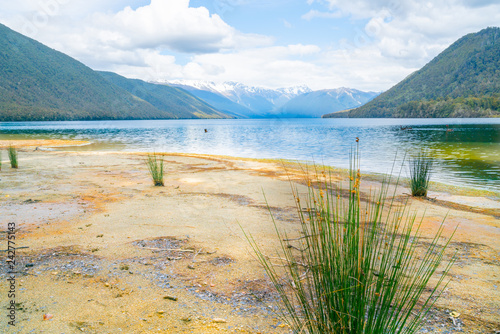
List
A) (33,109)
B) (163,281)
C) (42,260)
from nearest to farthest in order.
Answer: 1. (163,281)
2. (42,260)
3. (33,109)

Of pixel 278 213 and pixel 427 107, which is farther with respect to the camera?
pixel 427 107

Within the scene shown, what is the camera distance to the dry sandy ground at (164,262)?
367cm

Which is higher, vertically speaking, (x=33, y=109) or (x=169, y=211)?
(x=33, y=109)

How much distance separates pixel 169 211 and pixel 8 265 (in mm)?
3965

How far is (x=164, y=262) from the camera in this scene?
522 centimetres

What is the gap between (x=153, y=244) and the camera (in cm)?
597

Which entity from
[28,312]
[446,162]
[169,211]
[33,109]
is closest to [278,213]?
[169,211]

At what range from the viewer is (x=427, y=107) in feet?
575

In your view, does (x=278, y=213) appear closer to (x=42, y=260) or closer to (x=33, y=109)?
(x=42, y=260)

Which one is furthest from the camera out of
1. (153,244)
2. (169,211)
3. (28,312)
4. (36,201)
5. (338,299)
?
(36,201)

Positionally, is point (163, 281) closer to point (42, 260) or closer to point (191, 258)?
point (191, 258)

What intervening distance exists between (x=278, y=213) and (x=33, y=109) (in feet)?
658

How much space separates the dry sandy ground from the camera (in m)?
3.67

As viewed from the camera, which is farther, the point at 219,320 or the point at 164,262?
the point at 164,262
